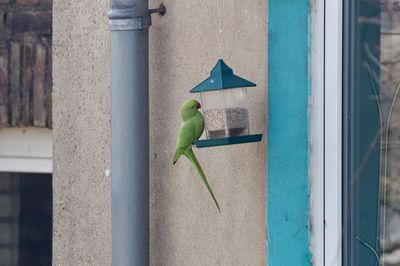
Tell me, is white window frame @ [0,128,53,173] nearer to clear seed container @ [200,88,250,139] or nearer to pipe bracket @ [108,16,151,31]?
pipe bracket @ [108,16,151,31]

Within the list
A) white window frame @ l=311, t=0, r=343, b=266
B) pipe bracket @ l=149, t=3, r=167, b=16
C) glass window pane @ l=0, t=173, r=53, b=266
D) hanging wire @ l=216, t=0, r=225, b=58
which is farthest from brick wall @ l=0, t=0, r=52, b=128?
white window frame @ l=311, t=0, r=343, b=266

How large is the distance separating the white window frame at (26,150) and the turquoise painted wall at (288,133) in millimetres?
1846

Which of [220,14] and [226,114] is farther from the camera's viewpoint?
[220,14]

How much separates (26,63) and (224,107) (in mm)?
1723

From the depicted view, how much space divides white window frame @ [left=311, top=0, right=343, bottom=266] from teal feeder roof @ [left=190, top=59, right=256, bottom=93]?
0.69 feet

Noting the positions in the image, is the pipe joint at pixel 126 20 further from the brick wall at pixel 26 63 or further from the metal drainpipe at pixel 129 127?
the brick wall at pixel 26 63

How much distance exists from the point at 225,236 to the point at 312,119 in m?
0.49

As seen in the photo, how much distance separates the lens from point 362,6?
10.3 ft

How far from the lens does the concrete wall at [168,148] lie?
11.0ft

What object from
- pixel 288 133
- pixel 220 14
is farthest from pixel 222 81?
pixel 220 14

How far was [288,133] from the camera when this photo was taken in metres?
3.24

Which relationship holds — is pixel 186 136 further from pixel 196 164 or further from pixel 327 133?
pixel 327 133

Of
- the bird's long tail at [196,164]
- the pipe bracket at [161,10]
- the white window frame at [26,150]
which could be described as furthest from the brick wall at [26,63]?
the bird's long tail at [196,164]

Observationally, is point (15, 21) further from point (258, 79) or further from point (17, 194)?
point (258, 79)
